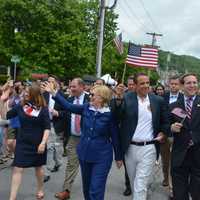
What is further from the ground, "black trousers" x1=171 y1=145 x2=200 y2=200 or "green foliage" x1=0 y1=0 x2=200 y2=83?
"green foliage" x1=0 y1=0 x2=200 y2=83

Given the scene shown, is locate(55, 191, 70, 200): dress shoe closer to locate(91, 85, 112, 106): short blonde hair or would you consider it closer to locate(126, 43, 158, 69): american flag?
locate(91, 85, 112, 106): short blonde hair

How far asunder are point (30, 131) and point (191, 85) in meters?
2.37

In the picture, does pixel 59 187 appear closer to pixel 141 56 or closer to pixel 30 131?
pixel 30 131

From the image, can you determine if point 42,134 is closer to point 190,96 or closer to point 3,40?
point 190,96

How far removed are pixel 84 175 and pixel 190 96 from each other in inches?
61.9

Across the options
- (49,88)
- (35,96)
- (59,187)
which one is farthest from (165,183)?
(49,88)

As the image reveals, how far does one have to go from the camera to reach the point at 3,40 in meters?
37.6

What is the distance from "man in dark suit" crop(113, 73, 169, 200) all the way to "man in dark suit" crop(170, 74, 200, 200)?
0.32m

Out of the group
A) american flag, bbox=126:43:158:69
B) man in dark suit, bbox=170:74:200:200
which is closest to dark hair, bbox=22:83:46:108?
man in dark suit, bbox=170:74:200:200

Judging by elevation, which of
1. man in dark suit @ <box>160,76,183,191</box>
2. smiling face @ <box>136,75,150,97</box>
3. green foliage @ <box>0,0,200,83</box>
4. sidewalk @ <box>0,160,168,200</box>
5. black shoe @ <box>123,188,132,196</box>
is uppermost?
green foliage @ <box>0,0,200,83</box>

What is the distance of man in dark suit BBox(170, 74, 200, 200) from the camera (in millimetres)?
5773

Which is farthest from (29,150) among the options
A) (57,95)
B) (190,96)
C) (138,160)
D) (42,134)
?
(190,96)

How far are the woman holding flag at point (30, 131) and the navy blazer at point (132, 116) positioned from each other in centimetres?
128

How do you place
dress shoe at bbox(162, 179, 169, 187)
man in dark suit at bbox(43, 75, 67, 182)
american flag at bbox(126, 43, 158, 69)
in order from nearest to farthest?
man in dark suit at bbox(43, 75, 67, 182) → dress shoe at bbox(162, 179, 169, 187) → american flag at bbox(126, 43, 158, 69)
